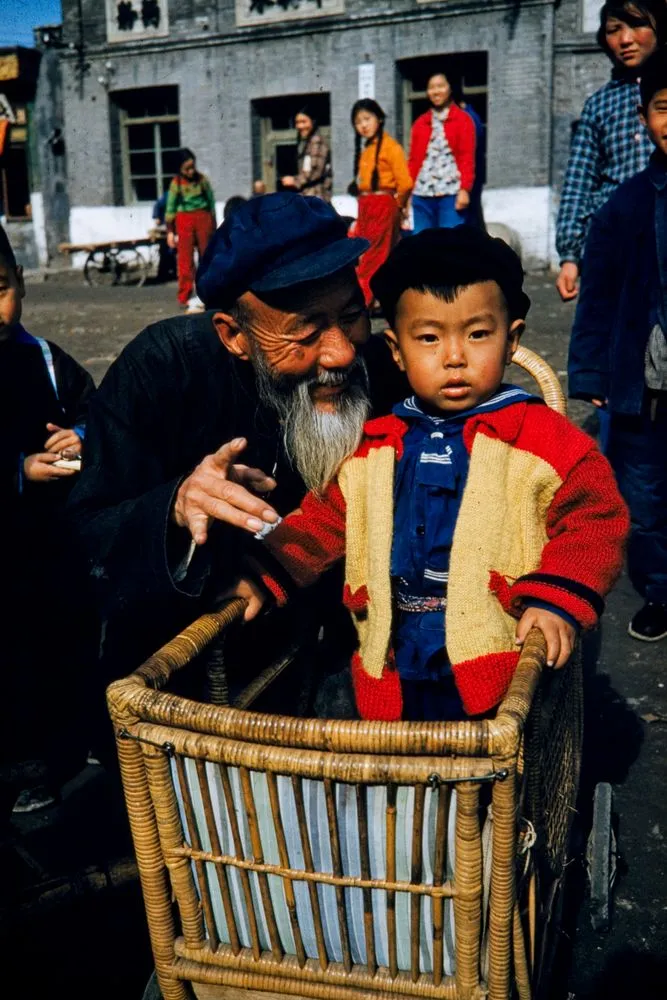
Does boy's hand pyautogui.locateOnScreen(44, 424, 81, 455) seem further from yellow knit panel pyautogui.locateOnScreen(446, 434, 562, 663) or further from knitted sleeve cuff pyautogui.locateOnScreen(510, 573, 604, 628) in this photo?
knitted sleeve cuff pyautogui.locateOnScreen(510, 573, 604, 628)

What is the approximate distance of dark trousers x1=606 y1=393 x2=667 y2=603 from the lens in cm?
373

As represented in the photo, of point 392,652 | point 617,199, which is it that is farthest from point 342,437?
point 617,199

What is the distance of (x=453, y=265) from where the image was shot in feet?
6.82

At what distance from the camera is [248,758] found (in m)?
1.55

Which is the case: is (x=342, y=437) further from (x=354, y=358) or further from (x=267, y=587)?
(x=267, y=587)

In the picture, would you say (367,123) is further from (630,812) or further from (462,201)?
(630,812)

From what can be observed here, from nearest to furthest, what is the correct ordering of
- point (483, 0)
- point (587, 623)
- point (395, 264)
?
point (587, 623), point (395, 264), point (483, 0)

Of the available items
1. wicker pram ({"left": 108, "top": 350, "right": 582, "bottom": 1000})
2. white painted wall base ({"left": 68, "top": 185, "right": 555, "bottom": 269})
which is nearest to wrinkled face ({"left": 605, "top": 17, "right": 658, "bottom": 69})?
wicker pram ({"left": 108, "top": 350, "right": 582, "bottom": 1000})

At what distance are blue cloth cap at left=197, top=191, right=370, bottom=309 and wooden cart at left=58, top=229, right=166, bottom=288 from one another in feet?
50.0

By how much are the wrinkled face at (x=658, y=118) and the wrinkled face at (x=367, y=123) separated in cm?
644

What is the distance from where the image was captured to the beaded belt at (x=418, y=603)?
2.21 meters

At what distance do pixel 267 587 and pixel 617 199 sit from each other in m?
2.31

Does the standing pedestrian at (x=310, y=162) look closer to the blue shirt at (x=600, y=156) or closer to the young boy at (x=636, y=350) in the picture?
the blue shirt at (x=600, y=156)

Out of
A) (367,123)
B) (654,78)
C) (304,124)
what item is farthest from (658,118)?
(304,124)
